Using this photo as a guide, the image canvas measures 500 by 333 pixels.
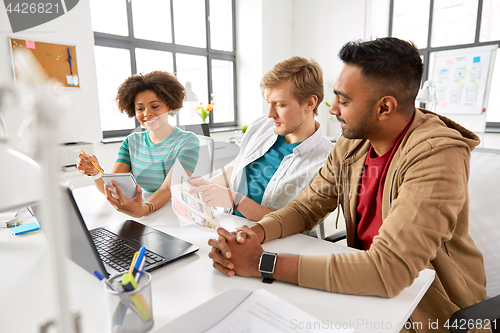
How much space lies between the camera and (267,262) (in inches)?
31.0

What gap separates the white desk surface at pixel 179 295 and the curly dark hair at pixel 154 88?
3.30ft

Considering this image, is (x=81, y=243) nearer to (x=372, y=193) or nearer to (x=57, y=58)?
(x=372, y=193)

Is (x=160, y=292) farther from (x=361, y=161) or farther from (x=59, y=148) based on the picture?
(x=361, y=161)

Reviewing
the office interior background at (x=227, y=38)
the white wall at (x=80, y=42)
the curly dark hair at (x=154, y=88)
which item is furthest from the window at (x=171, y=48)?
the curly dark hair at (x=154, y=88)

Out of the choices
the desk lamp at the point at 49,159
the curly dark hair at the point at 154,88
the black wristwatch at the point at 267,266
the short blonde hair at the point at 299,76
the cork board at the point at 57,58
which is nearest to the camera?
the desk lamp at the point at 49,159

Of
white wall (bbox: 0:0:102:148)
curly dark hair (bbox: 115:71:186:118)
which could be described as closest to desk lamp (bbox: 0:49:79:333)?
curly dark hair (bbox: 115:71:186:118)

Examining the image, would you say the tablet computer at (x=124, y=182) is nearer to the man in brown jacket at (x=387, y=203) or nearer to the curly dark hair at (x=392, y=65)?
the man in brown jacket at (x=387, y=203)

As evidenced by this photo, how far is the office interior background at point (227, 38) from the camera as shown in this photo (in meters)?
3.24

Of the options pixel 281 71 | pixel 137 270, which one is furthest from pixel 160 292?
pixel 281 71

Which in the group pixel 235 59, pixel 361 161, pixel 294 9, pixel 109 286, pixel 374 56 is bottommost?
pixel 109 286

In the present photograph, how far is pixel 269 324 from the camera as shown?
25.9 inches

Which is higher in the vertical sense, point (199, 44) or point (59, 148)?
point (199, 44)

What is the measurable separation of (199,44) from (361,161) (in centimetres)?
423

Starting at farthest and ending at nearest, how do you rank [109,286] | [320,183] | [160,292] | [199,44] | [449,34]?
[199,44], [449,34], [320,183], [160,292], [109,286]
